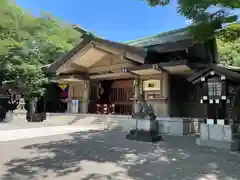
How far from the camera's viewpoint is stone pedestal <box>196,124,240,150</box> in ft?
21.1

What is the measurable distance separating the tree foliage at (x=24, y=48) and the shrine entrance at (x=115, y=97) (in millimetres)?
4535

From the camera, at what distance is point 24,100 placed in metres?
16.3

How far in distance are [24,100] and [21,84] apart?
4.95 ft

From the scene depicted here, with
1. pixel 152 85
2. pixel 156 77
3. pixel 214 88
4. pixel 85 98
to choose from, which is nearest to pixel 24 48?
pixel 85 98

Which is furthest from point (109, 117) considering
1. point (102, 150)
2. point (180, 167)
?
point (180, 167)

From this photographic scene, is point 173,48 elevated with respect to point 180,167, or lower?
elevated

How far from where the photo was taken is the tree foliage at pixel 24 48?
15164mm

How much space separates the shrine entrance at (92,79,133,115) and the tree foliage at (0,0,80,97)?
14.9 ft

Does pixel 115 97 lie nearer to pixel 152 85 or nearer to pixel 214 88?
pixel 152 85

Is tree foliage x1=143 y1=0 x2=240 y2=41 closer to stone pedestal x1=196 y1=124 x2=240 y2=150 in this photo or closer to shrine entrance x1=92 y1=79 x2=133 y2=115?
stone pedestal x1=196 y1=124 x2=240 y2=150

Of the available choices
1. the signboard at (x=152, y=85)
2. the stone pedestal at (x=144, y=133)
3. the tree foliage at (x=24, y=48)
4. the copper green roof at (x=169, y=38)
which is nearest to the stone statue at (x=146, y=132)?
the stone pedestal at (x=144, y=133)

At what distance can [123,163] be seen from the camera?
473cm

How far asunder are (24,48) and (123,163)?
14854 mm

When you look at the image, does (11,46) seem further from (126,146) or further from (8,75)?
(126,146)
